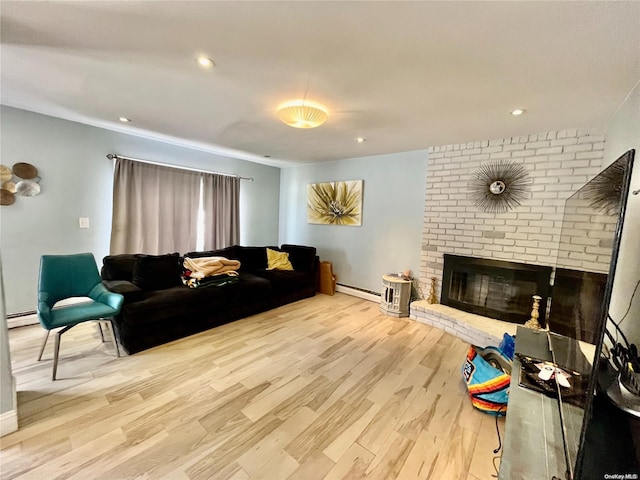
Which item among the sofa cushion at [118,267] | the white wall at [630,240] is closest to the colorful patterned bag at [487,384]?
the white wall at [630,240]

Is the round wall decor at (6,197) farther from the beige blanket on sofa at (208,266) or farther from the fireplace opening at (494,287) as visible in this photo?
the fireplace opening at (494,287)

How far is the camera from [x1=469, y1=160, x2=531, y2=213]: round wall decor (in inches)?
113

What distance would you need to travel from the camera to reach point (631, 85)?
171cm

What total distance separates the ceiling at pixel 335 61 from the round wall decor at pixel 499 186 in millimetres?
425

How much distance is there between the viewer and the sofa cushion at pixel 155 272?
9.27 feet

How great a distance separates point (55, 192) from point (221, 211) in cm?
200

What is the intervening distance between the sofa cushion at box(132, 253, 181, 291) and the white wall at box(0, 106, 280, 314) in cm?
93

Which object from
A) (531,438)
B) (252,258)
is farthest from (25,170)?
(531,438)

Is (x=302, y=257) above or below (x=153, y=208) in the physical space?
below

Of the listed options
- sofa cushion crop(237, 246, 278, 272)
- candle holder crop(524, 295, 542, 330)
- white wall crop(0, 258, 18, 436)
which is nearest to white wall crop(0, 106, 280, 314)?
sofa cushion crop(237, 246, 278, 272)

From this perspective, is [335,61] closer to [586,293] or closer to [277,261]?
[586,293]

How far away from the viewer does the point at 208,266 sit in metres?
3.29

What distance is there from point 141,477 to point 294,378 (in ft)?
3.59

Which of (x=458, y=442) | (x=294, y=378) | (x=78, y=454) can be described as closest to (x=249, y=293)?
(x=294, y=378)
